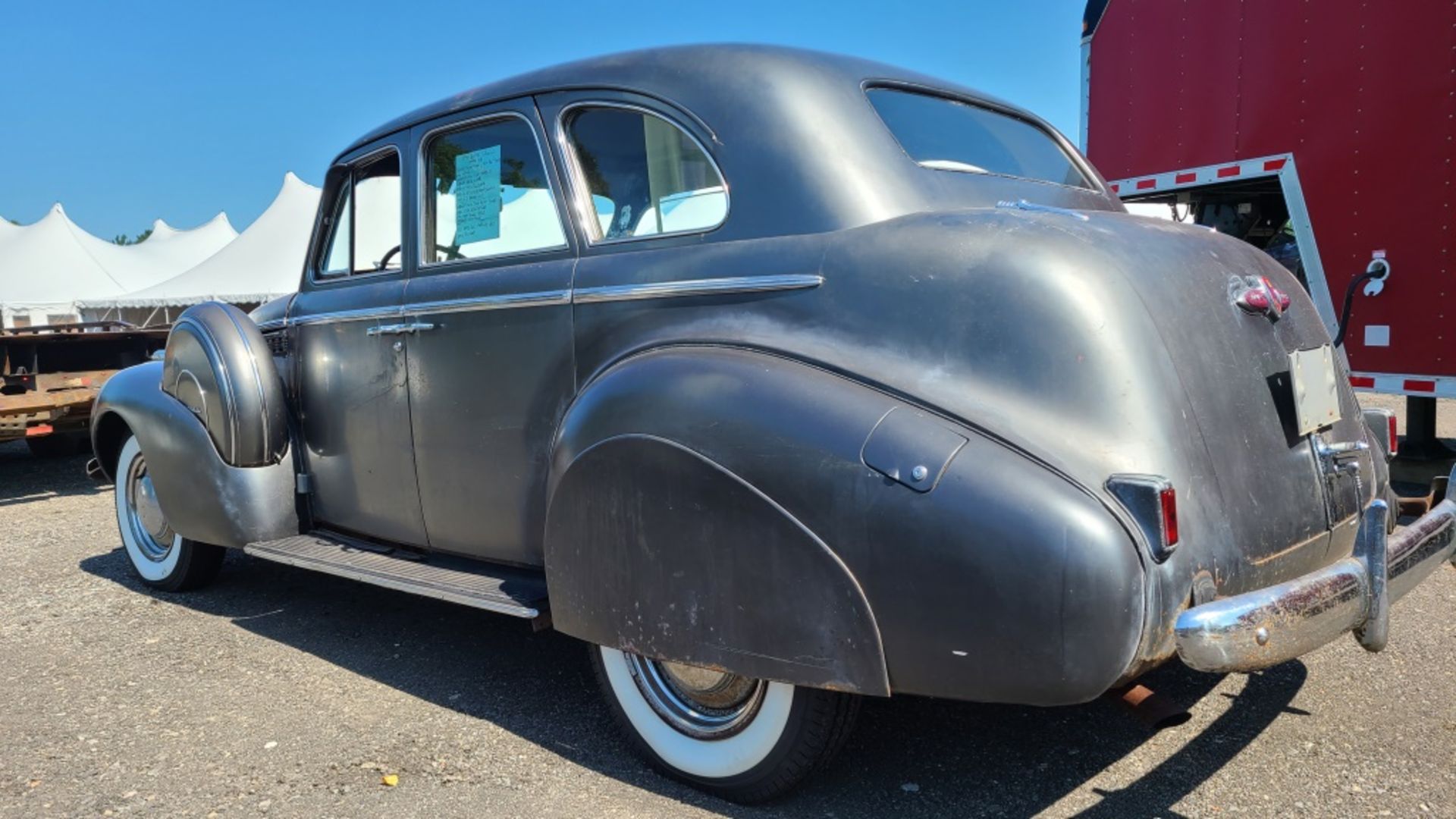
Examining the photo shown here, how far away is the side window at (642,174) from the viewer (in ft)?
9.30

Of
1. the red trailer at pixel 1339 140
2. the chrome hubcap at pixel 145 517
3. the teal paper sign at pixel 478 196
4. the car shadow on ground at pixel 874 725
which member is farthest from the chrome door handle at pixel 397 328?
the red trailer at pixel 1339 140

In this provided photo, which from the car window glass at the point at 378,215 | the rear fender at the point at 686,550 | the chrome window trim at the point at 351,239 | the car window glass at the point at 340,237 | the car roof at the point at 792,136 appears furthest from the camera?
the car window glass at the point at 340,237

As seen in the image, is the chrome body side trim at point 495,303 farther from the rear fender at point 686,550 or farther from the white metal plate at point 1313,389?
the white metal plate at point 1313,389

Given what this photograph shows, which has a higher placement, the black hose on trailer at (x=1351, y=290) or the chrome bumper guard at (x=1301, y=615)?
the black hose on trailer at (x=1351, y=290)

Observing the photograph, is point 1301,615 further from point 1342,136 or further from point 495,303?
point 1342,136

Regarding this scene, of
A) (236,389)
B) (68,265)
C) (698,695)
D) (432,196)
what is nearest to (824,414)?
(698,695)

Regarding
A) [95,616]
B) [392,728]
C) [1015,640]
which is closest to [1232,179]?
[1015,640]

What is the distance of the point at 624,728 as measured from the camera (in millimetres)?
2883

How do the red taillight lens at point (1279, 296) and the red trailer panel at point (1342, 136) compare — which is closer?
the red taillight lens at point (1279, 296)

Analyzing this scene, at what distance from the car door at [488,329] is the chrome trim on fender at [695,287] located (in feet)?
0.46

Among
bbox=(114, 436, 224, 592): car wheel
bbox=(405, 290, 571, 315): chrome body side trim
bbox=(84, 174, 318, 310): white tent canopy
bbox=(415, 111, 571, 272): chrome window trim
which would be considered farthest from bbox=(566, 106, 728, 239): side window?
bbox=(84, 174, 318, 310): white tent canopy

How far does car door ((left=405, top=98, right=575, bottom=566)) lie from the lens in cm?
308

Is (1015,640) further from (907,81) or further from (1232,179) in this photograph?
(1232,179)

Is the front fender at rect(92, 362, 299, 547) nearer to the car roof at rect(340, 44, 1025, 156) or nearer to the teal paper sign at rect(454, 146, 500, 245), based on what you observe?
the teal paper sign at rect(454, 146, 500, 245)
